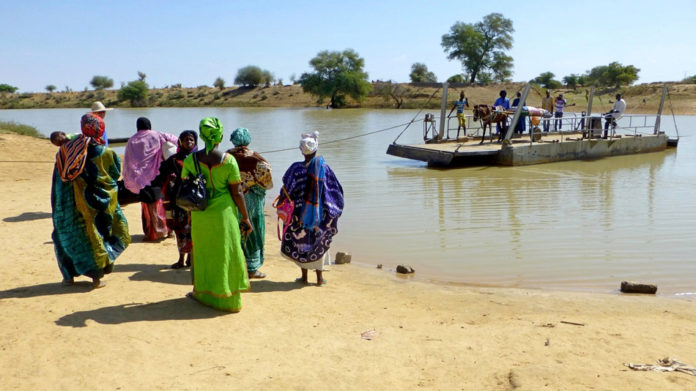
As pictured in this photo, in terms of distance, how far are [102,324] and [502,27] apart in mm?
72608

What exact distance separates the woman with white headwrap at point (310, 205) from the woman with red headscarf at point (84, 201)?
1.49 m

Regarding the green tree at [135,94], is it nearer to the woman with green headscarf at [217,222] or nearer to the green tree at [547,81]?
the green tree at [547,81]

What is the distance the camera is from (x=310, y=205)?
5320 mm

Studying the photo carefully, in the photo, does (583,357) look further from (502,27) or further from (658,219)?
(502,27)

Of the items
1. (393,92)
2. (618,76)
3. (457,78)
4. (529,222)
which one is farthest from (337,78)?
(529,222)

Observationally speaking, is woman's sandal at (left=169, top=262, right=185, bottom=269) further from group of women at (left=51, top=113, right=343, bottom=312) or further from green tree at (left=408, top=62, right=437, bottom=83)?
green tree at (left=408, top=62, right=437, bottom=83)

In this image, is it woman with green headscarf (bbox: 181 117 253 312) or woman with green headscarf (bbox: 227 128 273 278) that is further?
woman with green headscarf (bbox: 227 128 273 278)

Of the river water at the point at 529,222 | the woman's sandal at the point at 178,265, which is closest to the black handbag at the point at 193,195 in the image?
the woman's sandal at the point at 178,265

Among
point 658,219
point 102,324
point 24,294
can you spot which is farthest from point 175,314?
point 658,219

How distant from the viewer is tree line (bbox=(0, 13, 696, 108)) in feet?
192

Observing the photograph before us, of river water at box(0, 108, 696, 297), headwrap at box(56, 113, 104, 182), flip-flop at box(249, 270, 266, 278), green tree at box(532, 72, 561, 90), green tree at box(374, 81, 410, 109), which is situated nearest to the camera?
headwrap at box(56, 113, 104, 182)

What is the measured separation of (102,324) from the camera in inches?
169

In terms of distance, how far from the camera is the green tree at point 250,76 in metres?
79.1

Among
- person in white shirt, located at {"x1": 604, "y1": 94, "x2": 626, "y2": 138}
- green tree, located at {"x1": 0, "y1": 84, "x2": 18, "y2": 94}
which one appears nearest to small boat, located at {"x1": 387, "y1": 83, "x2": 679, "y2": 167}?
person in white shirt, located at {"x1": 604, "y1": 94, "x2": 626, "y2": 138}
